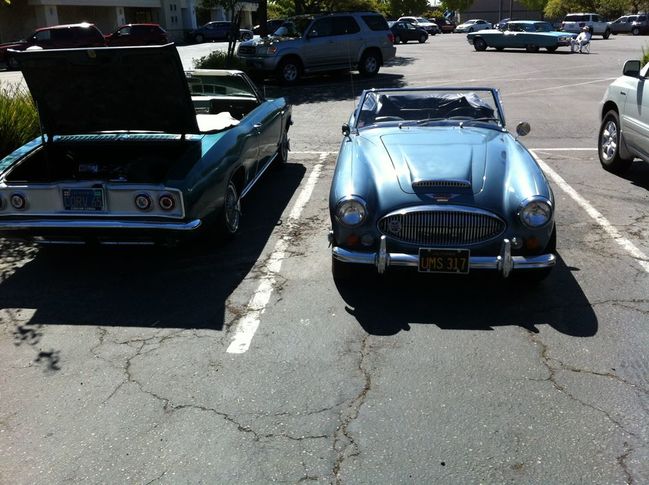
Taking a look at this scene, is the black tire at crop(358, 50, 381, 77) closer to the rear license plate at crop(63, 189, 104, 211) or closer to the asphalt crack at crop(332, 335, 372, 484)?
the rear license plate at crop(63, 189, 104, 211)

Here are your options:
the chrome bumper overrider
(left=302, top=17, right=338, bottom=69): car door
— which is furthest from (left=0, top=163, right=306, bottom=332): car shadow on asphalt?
(left=302, top=17, right=338, bottom=69): car door

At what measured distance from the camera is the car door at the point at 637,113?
6930 millimetres

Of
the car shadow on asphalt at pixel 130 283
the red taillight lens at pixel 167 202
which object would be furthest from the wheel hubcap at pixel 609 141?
the red taillight lens at pixel 167 202

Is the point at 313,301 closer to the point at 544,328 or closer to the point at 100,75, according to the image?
the point at 544,328

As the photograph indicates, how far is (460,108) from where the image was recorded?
6020 millimetres

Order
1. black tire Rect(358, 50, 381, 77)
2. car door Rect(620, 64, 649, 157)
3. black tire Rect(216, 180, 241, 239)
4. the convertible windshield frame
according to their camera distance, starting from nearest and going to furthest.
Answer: black tire Rect(216, 180, 241, 239)
the convertible windshield frame
car door Rect(620, 64, 649, 157)
black tire Rect(358, 50, 381, 77)

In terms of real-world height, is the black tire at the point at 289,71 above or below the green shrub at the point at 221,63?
below

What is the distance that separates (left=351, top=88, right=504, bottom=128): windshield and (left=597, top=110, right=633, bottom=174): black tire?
264cm

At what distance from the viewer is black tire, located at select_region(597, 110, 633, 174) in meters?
7.81

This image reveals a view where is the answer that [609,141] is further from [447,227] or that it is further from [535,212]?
[447,227]

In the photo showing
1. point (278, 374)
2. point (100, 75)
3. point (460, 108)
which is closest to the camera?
point (278, 374)

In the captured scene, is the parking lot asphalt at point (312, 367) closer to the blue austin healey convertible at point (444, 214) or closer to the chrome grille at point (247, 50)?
the blue austin healey convertible at point (444, 214)

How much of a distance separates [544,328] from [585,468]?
1.41 metres

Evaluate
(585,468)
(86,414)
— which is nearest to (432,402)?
(585,468)
